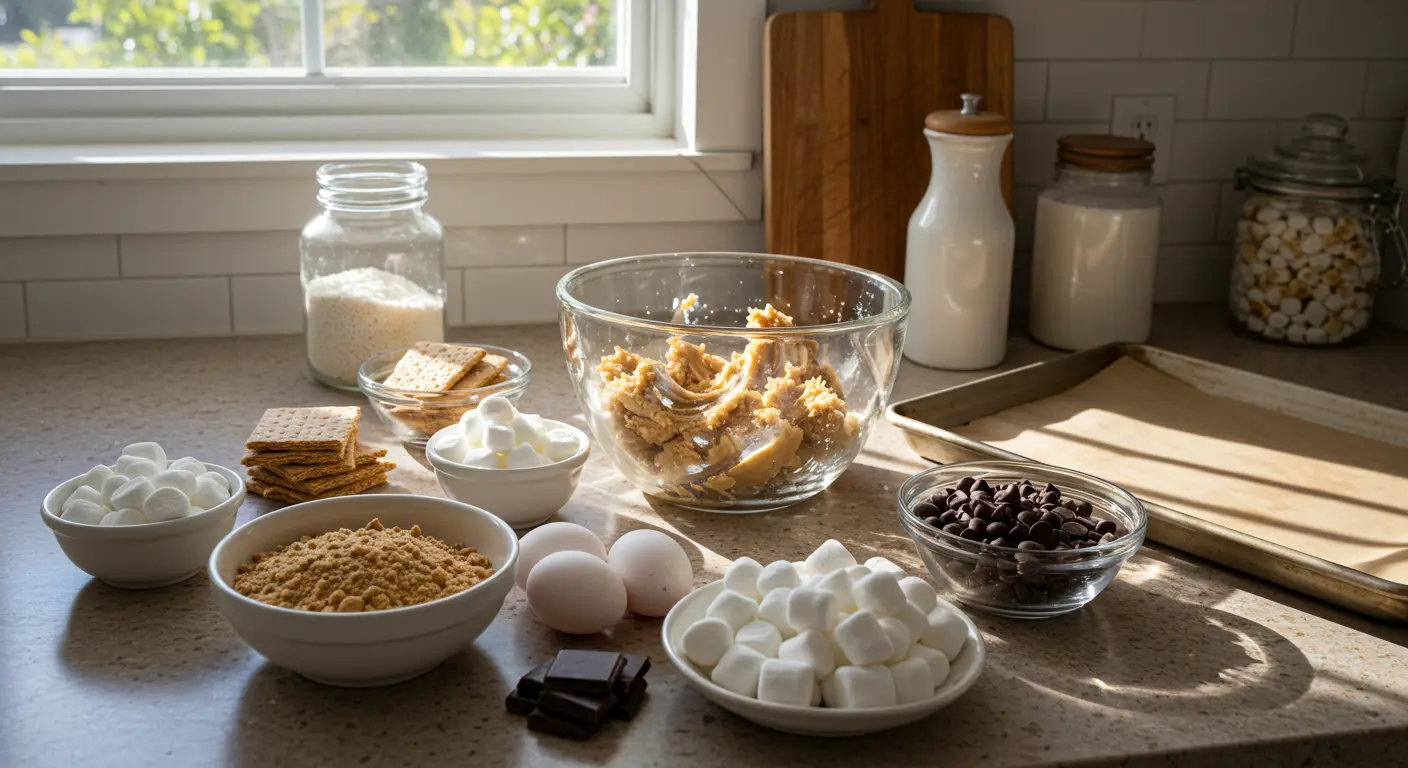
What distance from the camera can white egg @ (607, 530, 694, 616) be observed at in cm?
102

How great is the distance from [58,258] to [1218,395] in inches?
57.1

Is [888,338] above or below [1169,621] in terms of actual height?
above

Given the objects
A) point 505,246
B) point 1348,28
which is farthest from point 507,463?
point 1348,28

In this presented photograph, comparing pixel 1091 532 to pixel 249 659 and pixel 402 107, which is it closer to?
pixel 249 659

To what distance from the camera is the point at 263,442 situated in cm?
122

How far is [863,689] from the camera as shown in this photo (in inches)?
33.5

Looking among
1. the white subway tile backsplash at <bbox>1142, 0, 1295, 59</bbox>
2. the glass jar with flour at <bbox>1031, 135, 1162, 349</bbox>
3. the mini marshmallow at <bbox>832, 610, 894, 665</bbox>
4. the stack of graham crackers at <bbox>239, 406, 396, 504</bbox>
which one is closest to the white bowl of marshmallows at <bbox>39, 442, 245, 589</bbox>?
the stack of graham crackers at <bbox>239, 406, 396, 504</bbox>

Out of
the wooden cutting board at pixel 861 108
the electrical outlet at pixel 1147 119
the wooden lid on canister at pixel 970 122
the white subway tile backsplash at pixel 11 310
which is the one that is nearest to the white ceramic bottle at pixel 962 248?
the wooden lid on canister at pixel 970 122

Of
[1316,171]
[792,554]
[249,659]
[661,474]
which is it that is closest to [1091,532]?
[792,554]

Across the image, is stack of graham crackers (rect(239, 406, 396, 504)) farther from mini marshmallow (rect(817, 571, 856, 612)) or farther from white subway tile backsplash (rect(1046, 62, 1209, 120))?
white subway tile backsplash (rect(1046, 62, 1209, 120))

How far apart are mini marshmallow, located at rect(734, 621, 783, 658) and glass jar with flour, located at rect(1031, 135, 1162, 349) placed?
1034 mm

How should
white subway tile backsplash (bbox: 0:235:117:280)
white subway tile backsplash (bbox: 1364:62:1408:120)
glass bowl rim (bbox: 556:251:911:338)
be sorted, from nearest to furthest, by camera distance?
glass bowl rim (bbox: 556:251:911:338)
white subway tile backsplash (bbox: 0:235:117:280)
white subway tile backsplash (bbox: 1364:62:1408:120)

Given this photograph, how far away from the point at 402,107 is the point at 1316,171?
1.25 m

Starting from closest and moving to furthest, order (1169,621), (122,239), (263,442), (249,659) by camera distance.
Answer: (249,659) < (1169,621) < (263,442) < (122,239)
